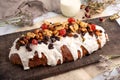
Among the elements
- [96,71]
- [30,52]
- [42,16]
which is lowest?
[96,71]

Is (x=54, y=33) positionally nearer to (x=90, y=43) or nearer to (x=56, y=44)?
(x=56, y=44)

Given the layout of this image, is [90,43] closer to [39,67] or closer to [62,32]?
[62,32]

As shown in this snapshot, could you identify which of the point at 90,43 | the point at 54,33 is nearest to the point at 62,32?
Result: the point at 54,33

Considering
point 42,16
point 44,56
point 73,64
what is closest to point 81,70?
point 73,64

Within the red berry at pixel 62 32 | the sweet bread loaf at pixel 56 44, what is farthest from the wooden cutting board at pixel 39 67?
the red berry at pixel 62 32

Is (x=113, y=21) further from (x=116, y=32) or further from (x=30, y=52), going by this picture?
(x=30, y=52)

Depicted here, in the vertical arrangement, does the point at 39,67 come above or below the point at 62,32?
below

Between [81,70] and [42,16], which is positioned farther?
[42,16]

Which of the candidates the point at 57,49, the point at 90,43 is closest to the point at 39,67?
the point at 57,49

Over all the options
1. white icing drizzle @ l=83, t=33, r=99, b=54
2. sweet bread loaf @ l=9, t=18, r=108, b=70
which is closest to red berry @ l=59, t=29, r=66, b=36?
sweet bread loaf @ l=9, t=18, r=108, b=70
